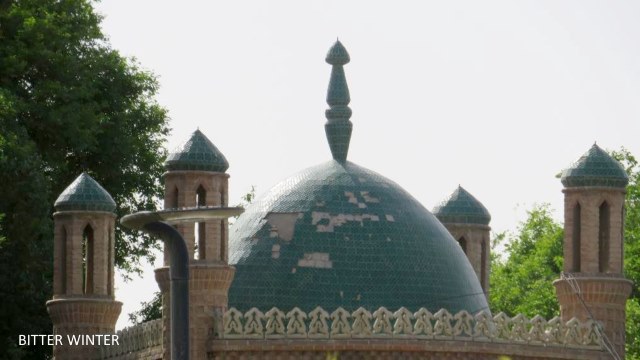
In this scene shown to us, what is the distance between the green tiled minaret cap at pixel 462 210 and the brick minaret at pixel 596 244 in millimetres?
5707

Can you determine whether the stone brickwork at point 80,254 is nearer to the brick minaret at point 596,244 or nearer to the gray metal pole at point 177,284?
the brick minaret at point 596,244

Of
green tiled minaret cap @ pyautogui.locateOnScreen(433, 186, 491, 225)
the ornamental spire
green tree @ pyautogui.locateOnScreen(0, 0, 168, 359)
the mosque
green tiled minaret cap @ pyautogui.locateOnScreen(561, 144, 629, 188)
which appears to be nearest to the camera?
the mosque

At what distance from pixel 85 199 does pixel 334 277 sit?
5.57 m

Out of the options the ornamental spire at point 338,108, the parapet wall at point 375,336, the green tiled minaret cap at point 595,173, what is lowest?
the parapet wall at point 375,336

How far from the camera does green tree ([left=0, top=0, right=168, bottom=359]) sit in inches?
2297

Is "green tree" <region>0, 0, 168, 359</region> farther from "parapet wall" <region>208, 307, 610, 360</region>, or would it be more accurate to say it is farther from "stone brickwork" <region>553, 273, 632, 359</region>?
"stone brickwork" <region>553, 273, 632, 359</region>

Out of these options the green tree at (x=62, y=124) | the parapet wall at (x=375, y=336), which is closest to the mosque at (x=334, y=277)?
the parapet wall at (x=375, y=336)

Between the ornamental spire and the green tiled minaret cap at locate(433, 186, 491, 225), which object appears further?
the green tiled minaret cap at locate(433, 186, 491, 225)

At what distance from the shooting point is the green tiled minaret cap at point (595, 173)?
1935 inches

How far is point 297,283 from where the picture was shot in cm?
4834

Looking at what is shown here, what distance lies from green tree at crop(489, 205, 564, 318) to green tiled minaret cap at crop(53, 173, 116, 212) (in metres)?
28.3

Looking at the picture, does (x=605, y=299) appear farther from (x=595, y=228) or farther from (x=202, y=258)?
(x=202, y=258)

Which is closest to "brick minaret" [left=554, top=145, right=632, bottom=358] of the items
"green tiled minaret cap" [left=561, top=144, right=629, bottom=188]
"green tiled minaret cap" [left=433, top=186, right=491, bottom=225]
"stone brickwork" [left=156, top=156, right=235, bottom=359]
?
"green tiled minaret cap" [left=561, top=144, right=629, bottom=188]

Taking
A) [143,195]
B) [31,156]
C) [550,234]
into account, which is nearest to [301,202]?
[31,156]
